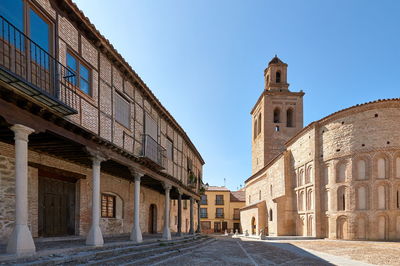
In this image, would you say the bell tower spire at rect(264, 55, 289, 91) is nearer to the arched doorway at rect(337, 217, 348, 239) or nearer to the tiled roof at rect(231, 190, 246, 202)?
the arched doorway at rect(337, 217, 348, 239)

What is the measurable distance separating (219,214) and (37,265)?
57.1 meters

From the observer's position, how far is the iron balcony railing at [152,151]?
538 inches

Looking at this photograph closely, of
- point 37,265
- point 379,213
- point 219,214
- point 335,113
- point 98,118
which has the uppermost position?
point 335,113

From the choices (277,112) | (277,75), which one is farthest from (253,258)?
(277,75)

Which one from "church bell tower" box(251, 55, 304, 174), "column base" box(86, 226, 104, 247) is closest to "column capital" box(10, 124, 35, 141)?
"column base" box(86, 226, 104, 247)

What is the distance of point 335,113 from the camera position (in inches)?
1057

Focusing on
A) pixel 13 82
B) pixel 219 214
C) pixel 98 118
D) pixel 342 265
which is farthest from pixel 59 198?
pixel 219 214

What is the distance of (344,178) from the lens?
26.1m

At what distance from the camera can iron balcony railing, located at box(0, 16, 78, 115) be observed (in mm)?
6316

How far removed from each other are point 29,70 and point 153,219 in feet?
49.4

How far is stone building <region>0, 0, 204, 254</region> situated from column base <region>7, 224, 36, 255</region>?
0.07 ft

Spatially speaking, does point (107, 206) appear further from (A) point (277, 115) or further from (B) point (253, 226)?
(A) point (277, 115)

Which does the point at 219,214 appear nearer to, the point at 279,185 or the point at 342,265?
the point at 279,185

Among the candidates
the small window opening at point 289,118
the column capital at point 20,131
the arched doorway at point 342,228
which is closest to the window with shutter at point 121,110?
the column capital at point 20,131
